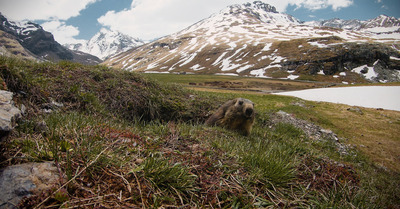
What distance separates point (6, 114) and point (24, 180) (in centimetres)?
101

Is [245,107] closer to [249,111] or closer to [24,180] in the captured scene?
[249,111]

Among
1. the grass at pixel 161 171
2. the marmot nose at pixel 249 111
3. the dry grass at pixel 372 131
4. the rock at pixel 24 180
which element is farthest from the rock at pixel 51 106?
the dry grass at pixel 372 131

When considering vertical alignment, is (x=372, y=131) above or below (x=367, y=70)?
above

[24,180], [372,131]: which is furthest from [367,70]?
[24,180]

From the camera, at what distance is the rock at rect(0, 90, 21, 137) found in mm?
1914

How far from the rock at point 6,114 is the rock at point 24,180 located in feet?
1.38

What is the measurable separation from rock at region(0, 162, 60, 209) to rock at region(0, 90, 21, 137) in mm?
420

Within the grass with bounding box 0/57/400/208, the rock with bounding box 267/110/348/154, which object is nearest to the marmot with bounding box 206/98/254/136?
the grass with bounding box 0/57/400/208

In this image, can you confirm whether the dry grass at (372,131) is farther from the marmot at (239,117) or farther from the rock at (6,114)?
the rock at (6,114)

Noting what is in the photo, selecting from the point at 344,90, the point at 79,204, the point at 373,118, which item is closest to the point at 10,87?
the point at 79,204

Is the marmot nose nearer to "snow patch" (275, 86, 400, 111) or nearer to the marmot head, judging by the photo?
the marmot head

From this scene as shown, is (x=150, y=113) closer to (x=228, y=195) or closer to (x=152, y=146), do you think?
(x=152, y=146)

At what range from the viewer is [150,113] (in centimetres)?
766

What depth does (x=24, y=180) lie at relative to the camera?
1.70 metres
